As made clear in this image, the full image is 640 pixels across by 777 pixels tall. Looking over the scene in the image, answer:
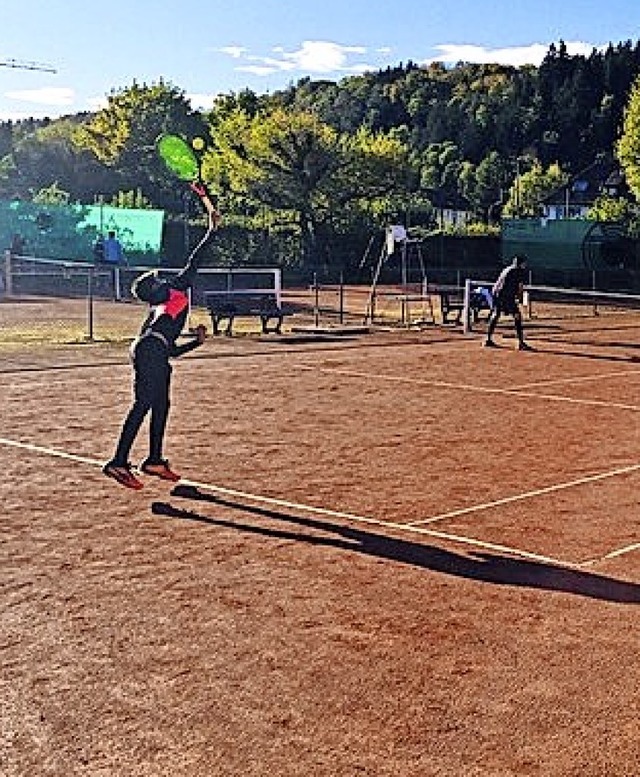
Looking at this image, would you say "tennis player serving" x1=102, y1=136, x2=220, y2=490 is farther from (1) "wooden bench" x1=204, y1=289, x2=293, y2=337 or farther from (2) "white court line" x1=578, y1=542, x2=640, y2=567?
(1) "wooden bench" x1=204, y1=289, x2=293, y2=337

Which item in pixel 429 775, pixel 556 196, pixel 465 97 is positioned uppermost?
pixel 465 97

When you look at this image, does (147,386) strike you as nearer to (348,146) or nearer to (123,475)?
(123,475)

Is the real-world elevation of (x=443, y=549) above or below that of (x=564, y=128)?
below

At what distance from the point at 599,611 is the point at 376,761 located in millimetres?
2346

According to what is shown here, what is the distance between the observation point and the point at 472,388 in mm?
16453

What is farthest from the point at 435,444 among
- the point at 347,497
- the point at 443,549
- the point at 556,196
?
the point at 556,196

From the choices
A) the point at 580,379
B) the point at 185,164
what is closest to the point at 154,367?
the point at 185,164

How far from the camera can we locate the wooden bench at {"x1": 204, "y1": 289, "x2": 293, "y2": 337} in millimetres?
23844

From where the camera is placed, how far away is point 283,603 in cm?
674

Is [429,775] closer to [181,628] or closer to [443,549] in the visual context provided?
[181,628]

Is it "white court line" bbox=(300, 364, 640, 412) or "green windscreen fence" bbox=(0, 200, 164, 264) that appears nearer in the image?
"white court line" bbox=(300, 364, 640, 412)

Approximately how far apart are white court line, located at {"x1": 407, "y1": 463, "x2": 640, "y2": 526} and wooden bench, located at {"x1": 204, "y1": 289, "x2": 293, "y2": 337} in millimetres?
13859

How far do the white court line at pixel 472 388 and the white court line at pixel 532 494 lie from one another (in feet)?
13.6

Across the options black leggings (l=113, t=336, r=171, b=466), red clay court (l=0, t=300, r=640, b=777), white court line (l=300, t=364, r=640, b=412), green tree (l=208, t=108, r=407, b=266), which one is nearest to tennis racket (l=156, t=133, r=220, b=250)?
black leggings (l=113, t=336, r=171, b=466)
